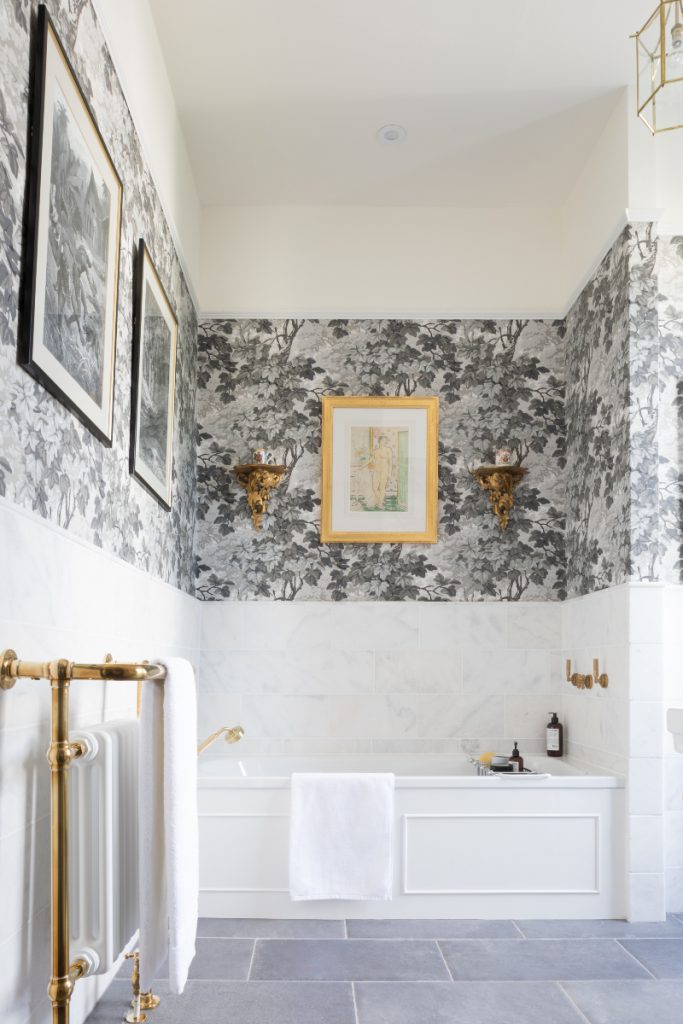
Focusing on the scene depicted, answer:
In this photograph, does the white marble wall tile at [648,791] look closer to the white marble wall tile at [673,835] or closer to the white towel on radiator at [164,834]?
the white marble wall tile at [673,835]

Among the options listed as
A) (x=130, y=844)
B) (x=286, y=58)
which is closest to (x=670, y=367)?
(x=286, y=58)

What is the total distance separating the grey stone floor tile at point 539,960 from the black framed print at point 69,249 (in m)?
2.02

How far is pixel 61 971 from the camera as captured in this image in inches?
78.4

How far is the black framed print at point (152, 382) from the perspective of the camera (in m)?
3.39

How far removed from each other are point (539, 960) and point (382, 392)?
2776mm

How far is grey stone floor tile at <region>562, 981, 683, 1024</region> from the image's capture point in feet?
9.15

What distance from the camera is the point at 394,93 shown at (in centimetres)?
418

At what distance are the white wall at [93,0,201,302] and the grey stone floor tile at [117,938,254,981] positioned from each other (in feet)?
8.97

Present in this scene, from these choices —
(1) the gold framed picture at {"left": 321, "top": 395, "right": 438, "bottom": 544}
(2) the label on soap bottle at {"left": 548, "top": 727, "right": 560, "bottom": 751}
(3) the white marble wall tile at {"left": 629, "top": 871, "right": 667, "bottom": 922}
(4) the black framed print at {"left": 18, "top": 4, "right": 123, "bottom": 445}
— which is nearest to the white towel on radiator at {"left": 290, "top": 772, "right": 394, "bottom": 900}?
(3) the white marble wall tile at {"left": 629, "top": 871, "right": 667, "bottom": 922}

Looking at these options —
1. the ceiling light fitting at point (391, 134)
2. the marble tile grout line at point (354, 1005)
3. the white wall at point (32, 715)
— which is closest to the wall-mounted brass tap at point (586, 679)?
the marble tile grout line at point (354, 1005)

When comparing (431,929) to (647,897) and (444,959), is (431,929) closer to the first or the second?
(444,959)

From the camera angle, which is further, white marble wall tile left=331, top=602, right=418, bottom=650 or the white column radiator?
white marble wall tile left=331, top=602, right=418, bottom=650

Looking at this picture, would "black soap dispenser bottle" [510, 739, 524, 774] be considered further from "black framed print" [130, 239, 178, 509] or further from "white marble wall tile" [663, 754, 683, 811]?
"black framed print" [130, 239, 178, 509]

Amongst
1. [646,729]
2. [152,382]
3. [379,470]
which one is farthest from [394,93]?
[646,729]
